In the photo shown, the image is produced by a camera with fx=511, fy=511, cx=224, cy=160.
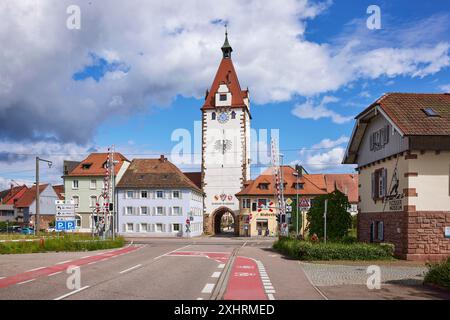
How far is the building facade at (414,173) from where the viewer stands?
926 inches

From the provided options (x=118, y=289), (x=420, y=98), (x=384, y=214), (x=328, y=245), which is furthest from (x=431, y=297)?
(x=420, y=98)

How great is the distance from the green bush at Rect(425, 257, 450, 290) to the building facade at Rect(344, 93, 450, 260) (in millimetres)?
8918

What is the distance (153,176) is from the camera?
2749 inches

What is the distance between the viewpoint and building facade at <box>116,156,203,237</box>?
222 feet

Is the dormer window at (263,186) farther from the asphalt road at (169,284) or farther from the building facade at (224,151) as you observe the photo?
the asphalt road at (169,284)

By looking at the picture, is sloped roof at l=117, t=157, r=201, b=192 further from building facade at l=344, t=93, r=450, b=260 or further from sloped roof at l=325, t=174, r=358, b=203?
building facade at l=344, t=93, r=450, b=260

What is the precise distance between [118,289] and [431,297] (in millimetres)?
7939

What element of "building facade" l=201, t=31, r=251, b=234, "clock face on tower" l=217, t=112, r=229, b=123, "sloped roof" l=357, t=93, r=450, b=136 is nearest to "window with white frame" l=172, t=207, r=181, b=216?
"building facade" l=201, t=31, r=251, b=234

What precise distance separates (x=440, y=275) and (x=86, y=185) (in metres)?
64.4

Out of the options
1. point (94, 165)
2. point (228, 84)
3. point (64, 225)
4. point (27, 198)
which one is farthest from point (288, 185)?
point (27, 198)

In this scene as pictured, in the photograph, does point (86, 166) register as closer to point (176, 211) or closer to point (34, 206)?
point (176, 211)

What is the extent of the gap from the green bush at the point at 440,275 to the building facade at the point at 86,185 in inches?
2365

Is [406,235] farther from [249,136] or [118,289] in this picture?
[249,136]
